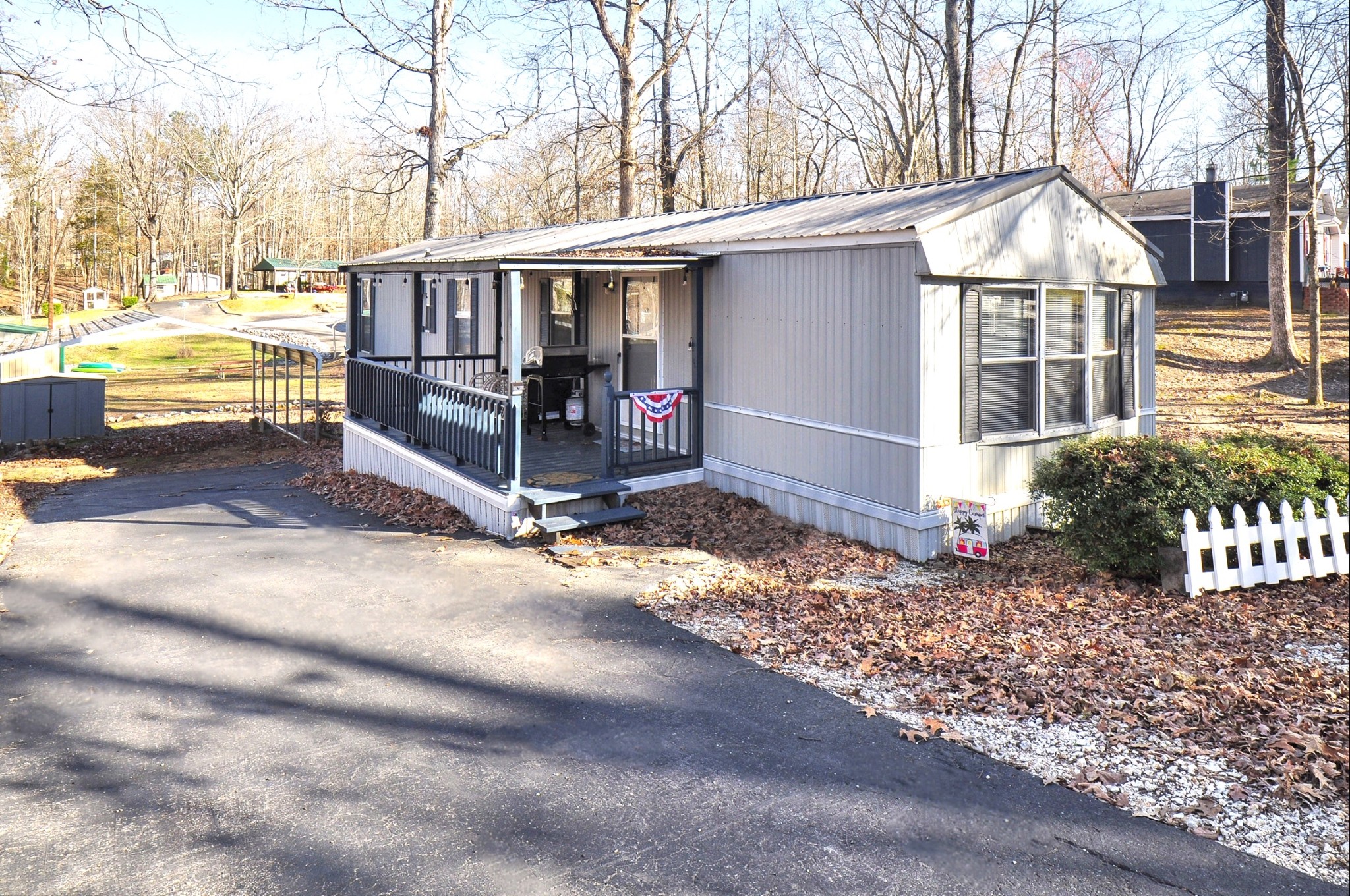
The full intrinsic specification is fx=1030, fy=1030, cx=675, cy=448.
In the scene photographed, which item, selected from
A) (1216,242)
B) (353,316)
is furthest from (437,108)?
(1216,242)

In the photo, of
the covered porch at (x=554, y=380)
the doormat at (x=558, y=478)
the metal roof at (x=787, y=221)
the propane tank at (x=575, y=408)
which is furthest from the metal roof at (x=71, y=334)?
the doormat at (x=558, y=478)

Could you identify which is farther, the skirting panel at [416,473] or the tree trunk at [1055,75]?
the tree trunk at [1055,75]

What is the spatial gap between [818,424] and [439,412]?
165 inches

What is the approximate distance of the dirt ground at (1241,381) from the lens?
16047 millimetres

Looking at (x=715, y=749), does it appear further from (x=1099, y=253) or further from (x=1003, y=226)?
(x=1099, y=253)

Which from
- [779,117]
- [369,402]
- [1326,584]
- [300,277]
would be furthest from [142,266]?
[1326,584]

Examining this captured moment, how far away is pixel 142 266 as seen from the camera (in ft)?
230

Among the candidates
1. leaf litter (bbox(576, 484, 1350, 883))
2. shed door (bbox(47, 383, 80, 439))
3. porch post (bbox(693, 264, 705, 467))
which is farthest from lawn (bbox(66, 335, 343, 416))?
leaf litter (bbox(576, 484, 1350, 883))

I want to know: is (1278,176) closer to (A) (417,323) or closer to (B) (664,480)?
(B) (664,480)

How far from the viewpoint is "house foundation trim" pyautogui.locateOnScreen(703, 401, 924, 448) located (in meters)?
8.69

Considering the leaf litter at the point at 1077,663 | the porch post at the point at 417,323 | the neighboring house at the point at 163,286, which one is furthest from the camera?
the neighboring house at the point at 163,286

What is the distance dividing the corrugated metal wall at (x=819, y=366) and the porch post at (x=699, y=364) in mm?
108

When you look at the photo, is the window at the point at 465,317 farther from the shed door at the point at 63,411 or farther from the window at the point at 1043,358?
the window at the point at 1043,358

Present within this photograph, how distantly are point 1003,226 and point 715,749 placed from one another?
5807 mm
